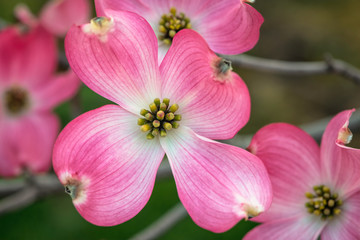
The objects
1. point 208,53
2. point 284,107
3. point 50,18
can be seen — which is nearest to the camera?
point 208,53

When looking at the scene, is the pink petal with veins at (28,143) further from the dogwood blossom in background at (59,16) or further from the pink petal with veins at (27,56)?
the dogwood blossom in background at (59,16)

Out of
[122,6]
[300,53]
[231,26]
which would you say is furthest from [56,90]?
[300,53]

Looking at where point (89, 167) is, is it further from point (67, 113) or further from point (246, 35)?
point (67, 113)

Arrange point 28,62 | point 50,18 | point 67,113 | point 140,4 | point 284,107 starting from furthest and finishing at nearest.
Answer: point 284,107, point 67,113, point 28,62, point 50,18, point 140,4

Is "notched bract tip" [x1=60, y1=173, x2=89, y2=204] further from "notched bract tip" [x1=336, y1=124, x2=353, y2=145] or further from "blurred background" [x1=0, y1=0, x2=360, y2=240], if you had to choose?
"blurred background" [x1=0, y1=0, x2=360, y2=240]

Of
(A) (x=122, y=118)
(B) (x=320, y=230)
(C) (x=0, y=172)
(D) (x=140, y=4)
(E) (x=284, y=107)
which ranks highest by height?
(D) (x=140, y=4)

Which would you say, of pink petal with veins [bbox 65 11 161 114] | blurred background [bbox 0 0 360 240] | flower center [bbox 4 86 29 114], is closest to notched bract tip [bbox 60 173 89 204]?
pink petal with veins [bbox 65 11 161 114]

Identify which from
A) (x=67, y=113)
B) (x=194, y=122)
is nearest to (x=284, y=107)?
(x=67, y=113)
